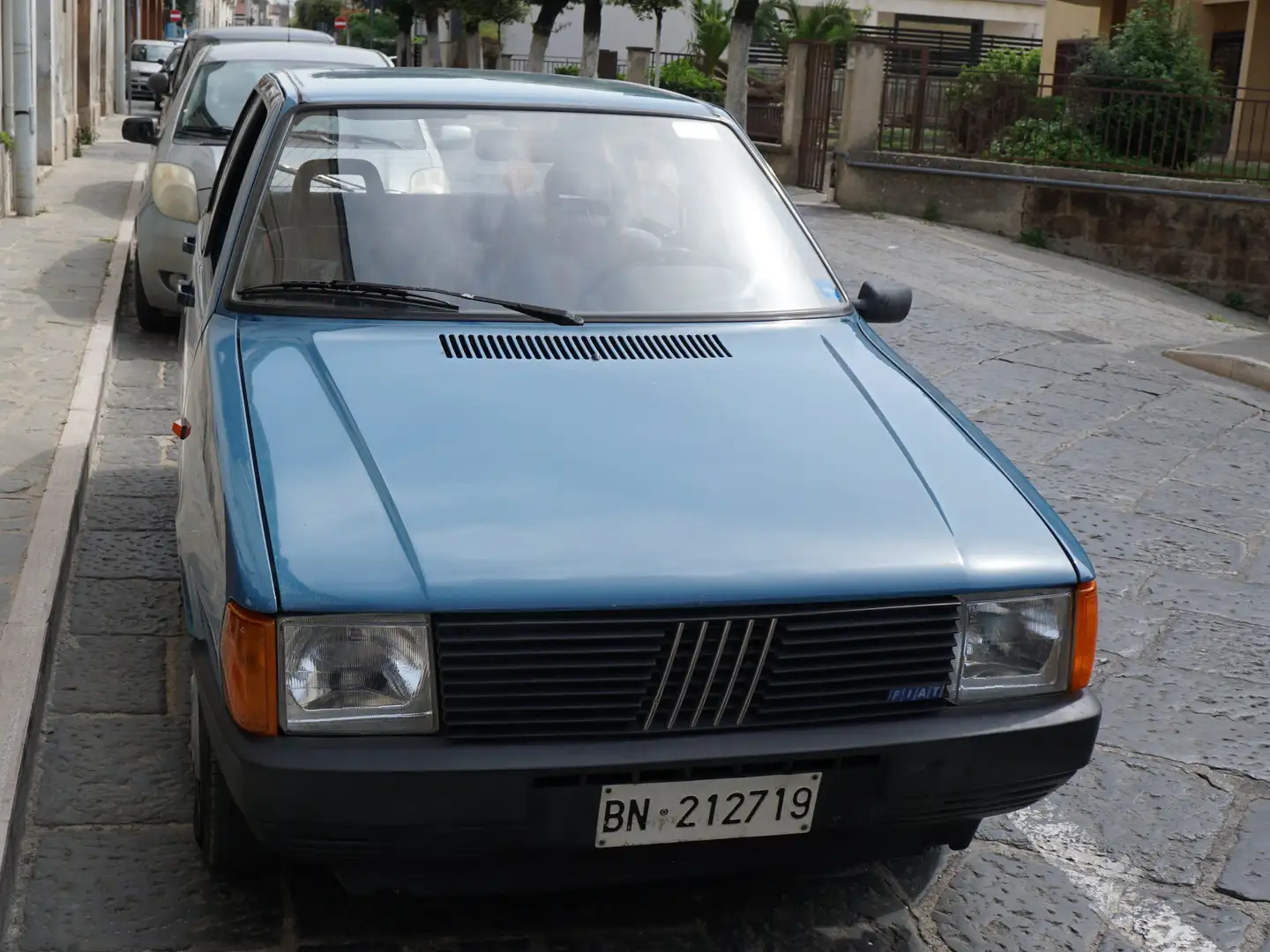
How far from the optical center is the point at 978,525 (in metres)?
3.01

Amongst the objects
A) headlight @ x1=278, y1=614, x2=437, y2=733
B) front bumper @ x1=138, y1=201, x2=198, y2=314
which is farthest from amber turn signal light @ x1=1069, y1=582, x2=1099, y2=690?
front bumper @ x1=138, y1=201, x2=198, y2=314

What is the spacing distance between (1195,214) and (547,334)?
13.0m

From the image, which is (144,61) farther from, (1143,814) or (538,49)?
(1143,814)

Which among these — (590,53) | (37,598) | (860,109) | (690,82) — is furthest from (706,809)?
(690,82)

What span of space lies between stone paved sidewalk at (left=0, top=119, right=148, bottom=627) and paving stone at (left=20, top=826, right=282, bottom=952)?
1.27 metres

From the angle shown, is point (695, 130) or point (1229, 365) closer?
point (695, 130)

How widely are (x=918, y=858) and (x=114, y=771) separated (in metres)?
1.93

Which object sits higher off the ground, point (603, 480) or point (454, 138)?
point (454, 138)

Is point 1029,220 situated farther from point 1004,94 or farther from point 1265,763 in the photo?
point 1265,763

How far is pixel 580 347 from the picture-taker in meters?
3.62

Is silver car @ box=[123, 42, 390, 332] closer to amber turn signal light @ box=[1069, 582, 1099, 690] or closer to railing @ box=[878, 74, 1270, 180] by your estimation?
amber turn signal light @ box=[1069, 582, 1099, 690]

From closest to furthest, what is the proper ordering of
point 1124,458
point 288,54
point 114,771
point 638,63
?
point 114,771, point 1124,458, point 288,54, point 638,63

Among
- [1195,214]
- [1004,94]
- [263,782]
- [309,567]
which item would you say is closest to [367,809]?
[263,782]

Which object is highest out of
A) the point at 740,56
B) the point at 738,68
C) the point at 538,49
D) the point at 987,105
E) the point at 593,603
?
the point at 538,49
